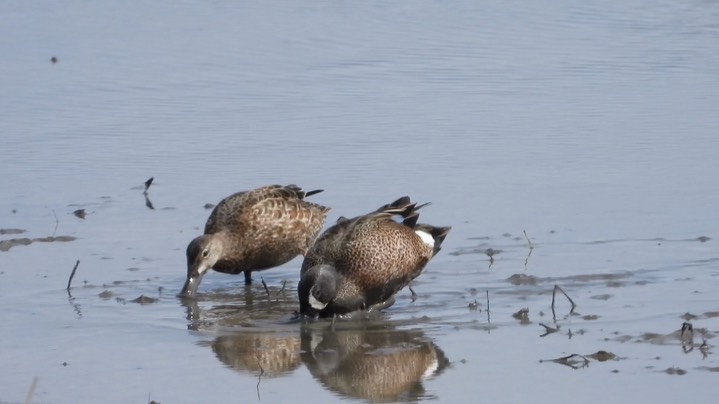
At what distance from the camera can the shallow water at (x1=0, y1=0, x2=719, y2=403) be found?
22.8ft

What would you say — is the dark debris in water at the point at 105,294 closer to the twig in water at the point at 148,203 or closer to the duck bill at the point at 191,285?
the duck bill at the point at 191,285

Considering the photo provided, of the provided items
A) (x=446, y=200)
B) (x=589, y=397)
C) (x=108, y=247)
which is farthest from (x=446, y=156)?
(x=589, y=397)

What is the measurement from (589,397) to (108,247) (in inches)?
164

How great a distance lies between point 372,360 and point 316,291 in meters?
0.92

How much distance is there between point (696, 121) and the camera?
11805 mm

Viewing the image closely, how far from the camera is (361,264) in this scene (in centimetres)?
833

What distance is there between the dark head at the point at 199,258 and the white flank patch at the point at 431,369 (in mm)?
2147

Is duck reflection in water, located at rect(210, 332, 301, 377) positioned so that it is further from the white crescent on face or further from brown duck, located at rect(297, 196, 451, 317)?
brown duck, located at rect(297, 196, 451, 317)

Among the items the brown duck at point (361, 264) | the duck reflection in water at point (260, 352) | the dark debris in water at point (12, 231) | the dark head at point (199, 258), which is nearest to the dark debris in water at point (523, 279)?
the brown duck at point (361, 264)

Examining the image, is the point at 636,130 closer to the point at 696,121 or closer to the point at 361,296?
the point at 696,121

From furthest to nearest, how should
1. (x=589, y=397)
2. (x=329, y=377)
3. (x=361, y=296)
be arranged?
(x=361, y=296) < (x=329, y=377) < (x=589, y=397)

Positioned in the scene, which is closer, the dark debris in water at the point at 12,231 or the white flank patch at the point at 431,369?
the white flank patch at the point at 431,369

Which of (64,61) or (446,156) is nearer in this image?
(446,156)

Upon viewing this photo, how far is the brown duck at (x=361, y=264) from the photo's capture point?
8062 millimetres
